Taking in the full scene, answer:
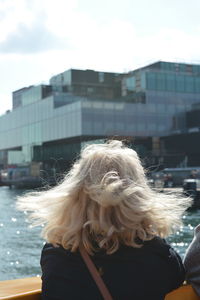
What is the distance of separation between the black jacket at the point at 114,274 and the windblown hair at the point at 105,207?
41 mm

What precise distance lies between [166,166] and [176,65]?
15.1 m

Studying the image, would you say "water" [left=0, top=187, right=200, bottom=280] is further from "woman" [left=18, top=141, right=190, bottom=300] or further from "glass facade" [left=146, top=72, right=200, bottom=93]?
"glass facade" [left=146, top=72, right=200, bottom=93]

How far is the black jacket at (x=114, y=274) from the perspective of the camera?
2244mm

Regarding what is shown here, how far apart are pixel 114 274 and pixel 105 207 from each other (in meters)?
0.28

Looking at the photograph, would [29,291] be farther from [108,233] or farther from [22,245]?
[22,245]

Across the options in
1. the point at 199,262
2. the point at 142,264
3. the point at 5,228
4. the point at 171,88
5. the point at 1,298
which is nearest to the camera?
the point at 142,264

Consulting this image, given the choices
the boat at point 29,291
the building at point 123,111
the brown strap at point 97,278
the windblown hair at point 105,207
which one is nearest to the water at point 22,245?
the boat at point 29,291

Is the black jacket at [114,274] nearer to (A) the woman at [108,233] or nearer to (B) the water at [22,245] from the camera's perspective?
(A) the woman at [108,233]

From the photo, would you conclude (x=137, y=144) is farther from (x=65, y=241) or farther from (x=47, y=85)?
(x=65, y=241)

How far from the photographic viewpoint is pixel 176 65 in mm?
Answer: 75875

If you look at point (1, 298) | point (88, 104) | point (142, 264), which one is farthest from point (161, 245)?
point (88, 104)

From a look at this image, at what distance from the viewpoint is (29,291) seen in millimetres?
2650

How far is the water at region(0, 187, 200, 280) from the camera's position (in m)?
14.4

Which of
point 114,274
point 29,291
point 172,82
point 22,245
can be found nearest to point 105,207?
point 114,274
